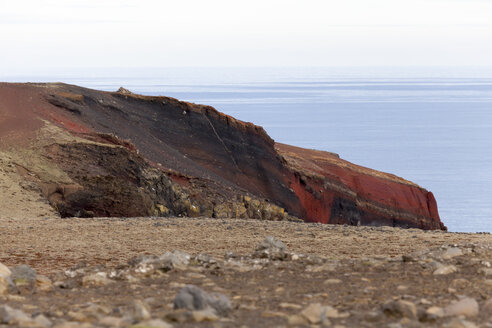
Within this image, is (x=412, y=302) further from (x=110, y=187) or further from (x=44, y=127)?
(x=44, y=127)

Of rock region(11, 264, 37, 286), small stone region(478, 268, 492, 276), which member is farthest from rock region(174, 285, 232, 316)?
small stone region(478, 268, 492, 276)

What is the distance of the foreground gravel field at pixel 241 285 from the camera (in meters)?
5.86

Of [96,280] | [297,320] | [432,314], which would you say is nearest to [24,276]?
[96,280]

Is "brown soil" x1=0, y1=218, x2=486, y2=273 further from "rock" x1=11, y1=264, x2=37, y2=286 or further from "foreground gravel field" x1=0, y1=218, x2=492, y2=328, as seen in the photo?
"rock" x1=11, y1=264, x2=37, y2=286

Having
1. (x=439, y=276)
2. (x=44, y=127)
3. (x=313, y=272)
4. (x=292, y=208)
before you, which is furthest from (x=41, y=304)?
(x=292, y=208)

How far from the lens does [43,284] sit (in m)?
7.87

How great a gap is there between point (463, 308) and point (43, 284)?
4.25 metres

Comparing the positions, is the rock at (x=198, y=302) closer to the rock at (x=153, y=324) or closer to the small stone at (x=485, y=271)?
the rock at (x=153, y=324)

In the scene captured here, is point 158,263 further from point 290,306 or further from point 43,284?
point 290,306

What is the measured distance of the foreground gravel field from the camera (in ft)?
19.2

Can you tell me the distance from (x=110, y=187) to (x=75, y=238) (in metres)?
7.27

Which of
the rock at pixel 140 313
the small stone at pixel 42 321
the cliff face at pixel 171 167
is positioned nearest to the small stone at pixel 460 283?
the rock at pixel 140 313

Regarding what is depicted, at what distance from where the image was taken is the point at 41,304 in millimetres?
6988

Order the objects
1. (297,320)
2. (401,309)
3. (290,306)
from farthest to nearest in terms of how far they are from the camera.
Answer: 1. (290,306)
2. (401,309)
3. (297,320)
